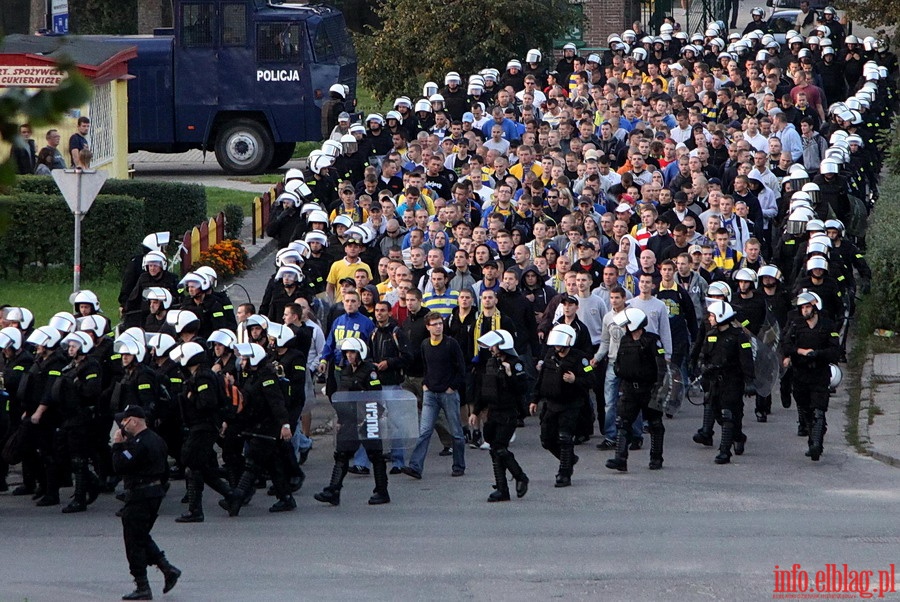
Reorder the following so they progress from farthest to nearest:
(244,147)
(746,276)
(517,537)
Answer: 1. (244,147)
2. (746,276)
3. (517,537)

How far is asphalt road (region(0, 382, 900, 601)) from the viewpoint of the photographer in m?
10.4

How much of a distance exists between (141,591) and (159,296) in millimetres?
5014

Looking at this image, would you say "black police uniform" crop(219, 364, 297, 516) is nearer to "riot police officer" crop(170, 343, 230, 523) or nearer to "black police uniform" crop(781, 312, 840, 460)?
"riot police officer" crop(170, 343, 230, 523)

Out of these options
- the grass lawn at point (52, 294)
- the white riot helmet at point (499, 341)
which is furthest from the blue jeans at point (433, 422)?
the grass lawn at point (52, 294)

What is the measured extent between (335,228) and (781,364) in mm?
5541

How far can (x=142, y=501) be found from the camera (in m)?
10.4

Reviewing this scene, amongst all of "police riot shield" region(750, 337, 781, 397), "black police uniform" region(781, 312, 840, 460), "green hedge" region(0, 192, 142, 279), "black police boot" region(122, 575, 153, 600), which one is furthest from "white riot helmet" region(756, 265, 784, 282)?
"green hedge" region(0, 192, 142, 279)

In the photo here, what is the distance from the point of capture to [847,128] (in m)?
23.8

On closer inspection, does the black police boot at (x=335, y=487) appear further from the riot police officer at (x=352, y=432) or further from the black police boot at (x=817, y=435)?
the black police boot at (x=817, y=435)

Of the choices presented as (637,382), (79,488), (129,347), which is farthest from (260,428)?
(637,382)

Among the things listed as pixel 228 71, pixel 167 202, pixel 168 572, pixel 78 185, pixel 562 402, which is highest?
pixel 228 71

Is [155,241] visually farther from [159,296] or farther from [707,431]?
[707,431]

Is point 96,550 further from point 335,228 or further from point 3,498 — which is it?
point 335,228

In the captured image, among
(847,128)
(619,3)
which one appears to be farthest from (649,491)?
(619,3)
